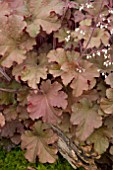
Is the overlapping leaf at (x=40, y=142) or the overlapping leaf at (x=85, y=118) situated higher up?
the overlapping leaf at (x=85, y=118)

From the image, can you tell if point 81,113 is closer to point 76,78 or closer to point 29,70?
point 76,78

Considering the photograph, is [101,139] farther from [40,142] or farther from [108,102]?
[40,142]

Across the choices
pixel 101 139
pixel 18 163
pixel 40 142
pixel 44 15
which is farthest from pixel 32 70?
pixel 18 163

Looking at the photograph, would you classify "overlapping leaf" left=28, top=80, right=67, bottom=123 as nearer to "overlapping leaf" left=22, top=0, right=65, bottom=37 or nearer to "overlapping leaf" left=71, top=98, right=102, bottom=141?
"overlapping leaf" left=71, top=98, right=102, bottom=141

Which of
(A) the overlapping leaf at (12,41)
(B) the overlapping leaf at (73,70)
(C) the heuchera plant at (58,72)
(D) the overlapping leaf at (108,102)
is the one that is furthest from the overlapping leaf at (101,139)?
(A) the overlapping leaf at (12,41)

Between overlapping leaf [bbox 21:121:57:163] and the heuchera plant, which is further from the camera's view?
overlapping leaf [bbox 21:121:57:163]

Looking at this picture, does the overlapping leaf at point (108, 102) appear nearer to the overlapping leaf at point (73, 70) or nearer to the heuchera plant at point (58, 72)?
the heuchera plant at point (58, 72)

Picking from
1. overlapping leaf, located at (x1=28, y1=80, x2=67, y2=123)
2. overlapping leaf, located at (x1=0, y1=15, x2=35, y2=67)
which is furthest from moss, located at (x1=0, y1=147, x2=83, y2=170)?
overlapping leaf, located at (x1=0, y1=15, x2=35, y2=67)
